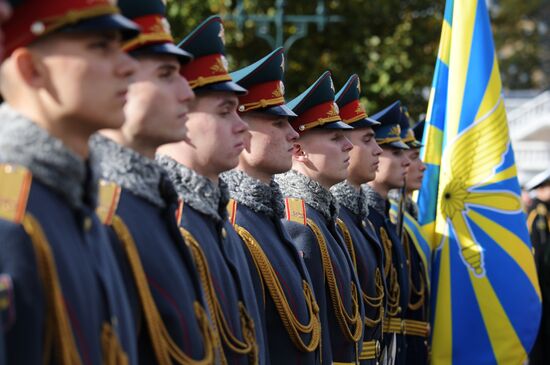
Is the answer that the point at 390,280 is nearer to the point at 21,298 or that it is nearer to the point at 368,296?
the point at 368,296

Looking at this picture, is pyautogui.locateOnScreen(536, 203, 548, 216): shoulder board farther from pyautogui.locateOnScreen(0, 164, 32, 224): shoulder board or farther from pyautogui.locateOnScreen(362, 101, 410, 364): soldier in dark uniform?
pyautogui.locateOnScreen(0, 164, 32, 224): shoulder board

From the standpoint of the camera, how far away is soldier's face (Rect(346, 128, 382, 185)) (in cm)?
668

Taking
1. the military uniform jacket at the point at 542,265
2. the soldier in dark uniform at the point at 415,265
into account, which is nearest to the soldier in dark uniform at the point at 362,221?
the soldier in dark uniform at the point at 415,265

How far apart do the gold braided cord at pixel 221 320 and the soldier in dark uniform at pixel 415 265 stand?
3.89 metres

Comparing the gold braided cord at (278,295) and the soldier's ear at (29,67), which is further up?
the soldier's ear at (29,67)

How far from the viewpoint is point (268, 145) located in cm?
488

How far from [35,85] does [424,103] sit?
562 inches

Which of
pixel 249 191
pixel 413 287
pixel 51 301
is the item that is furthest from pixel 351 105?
pixel 51 301

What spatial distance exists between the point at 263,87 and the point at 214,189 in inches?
41.5

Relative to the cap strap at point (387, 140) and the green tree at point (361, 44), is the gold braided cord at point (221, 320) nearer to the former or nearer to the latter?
the cap strap at point (387, 140)

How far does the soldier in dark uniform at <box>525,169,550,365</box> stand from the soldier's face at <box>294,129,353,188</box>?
5345mm

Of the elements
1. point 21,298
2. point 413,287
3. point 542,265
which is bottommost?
point 542,265

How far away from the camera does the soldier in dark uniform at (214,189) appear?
3.85 meters

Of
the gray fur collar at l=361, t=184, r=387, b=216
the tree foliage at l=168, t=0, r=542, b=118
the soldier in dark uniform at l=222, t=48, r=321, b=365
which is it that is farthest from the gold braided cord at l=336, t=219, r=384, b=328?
the tree foliage at l=168, t=0, r=542, b=118
